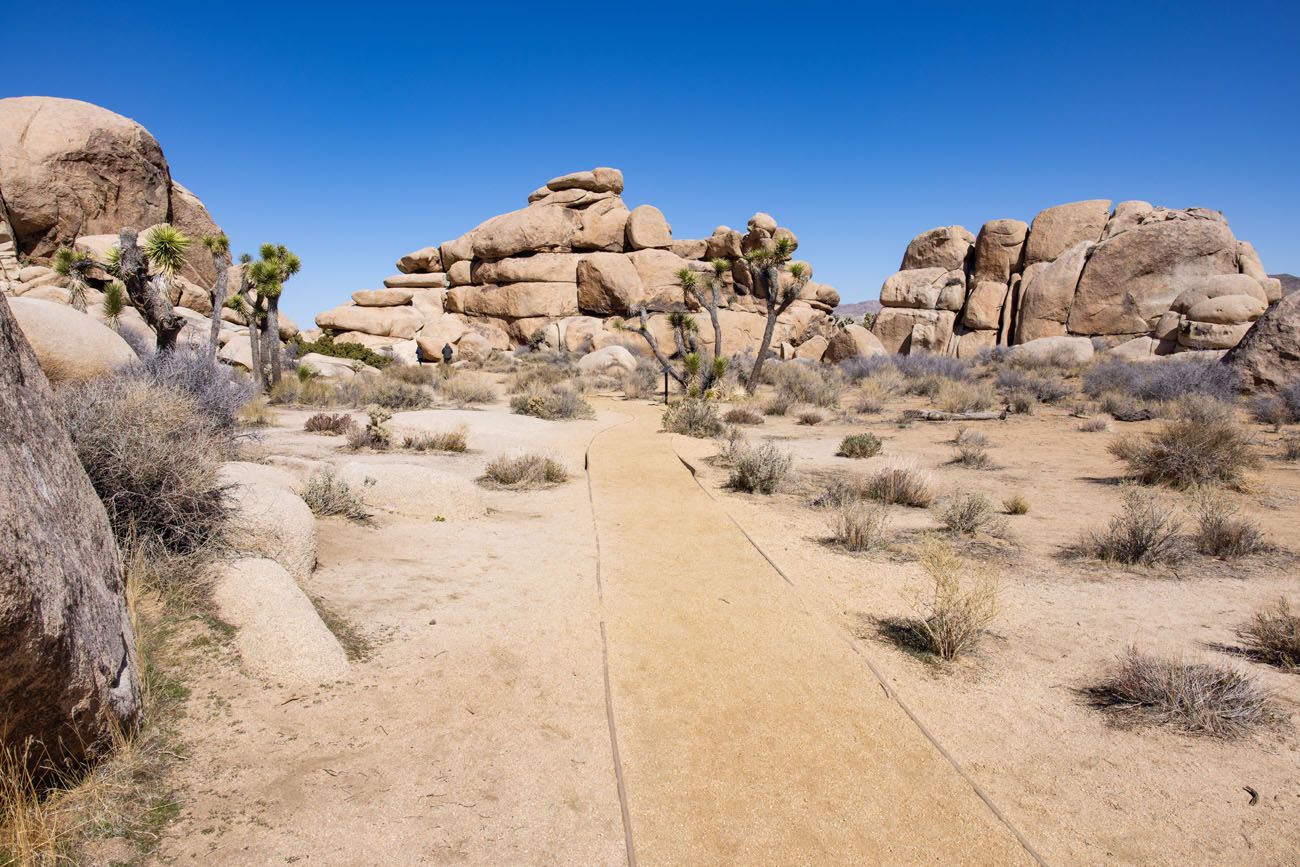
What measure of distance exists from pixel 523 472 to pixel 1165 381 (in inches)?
691

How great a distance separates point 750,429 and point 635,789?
1402 centimetres

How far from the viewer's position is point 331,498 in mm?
7176

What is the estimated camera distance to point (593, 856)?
2873 mm

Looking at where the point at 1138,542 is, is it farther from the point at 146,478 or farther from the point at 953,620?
the point at 146,478

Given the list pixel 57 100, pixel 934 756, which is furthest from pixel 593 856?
pixel 57 100

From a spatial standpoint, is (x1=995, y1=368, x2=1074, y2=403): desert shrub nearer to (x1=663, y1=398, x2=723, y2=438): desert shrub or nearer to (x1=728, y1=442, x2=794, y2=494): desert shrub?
(x1=663, y1=398, x2=723, y2=438): desert shrub

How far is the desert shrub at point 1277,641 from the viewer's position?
4430mm

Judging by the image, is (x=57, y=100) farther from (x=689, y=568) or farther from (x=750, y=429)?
(x=689, y=568)

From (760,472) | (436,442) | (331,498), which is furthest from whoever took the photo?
(436,442)

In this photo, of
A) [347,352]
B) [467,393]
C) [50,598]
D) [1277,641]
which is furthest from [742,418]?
[347,352]

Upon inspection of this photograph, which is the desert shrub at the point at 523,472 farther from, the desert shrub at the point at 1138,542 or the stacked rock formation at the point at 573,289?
the stacked rock formation at the point at 573,289

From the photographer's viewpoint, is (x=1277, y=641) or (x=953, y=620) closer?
(x=1277, y=641)

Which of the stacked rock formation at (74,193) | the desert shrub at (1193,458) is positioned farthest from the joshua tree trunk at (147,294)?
the desert shrub at (1193,458)

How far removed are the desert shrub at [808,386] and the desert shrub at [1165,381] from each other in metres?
7.67
